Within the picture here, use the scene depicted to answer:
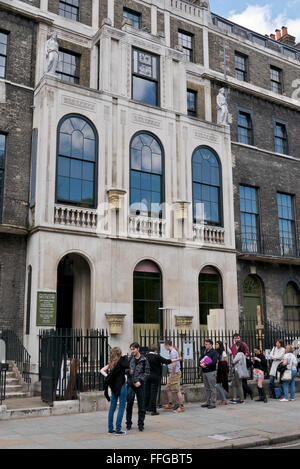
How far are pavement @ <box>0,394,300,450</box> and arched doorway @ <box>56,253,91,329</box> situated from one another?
6.27 m

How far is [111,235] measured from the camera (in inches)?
723

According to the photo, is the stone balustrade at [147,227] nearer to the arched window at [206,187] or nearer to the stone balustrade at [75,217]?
the stone balustrade at [75,217]

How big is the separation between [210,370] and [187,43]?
693 inches

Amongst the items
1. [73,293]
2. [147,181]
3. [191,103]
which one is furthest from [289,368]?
[191,103]

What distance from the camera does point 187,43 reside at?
24.8m

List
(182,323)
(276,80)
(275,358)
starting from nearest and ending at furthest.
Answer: (275,358), (182,323), (276,80)

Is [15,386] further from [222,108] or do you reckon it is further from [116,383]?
[222,108]

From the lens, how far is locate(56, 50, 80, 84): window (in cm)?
2080

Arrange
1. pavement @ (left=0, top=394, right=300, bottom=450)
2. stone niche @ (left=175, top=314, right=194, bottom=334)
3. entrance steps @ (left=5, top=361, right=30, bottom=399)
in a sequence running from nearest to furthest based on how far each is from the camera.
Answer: pavement @ (left=0, top=394, right=300, bottom=450), entrance steps @ (left=5, top=361, right=30, bottom=399), stone niche @ (left=175, top=314, right=194, bottom=334)

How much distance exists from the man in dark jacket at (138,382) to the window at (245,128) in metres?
17.4

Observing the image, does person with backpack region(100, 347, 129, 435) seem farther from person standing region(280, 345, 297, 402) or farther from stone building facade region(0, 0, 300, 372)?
stone building facade region(0, 0, 300, 372)

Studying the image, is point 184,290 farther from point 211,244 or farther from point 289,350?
point 289,350

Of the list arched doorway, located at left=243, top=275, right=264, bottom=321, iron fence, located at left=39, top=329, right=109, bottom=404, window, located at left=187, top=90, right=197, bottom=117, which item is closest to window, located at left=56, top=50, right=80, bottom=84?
window, located at left=187, top=90, right=197, bottom=117
